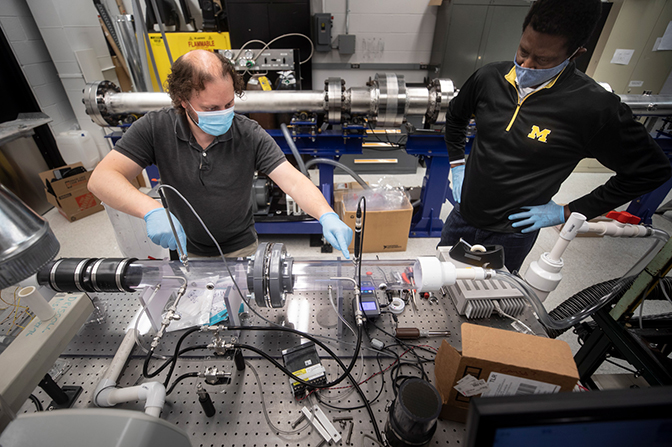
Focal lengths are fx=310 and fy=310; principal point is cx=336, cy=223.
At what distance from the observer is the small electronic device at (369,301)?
3.06ft

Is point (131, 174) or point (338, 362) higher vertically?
point (131, 174)

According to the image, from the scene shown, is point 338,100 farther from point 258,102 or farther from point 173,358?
point 173,358

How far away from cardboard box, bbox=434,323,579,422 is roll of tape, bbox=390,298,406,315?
10.6 inches

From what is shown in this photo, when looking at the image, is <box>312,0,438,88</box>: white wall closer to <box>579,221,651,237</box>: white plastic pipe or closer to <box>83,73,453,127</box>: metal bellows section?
<box>83,73,453,127</box>: metal bellows section

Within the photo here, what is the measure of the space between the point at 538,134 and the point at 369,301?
91 centimetres

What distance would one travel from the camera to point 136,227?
6.61 feet

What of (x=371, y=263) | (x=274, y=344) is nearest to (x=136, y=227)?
(x=274, y=344)

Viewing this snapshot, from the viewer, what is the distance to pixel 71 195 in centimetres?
284

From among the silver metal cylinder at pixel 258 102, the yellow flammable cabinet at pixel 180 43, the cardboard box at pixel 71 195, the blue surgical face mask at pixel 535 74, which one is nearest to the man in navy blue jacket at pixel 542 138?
the blue surgical face mask at pixel 535 74

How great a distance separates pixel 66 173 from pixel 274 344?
10.0 ft

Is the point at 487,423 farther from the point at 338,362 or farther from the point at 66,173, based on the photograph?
the point at 66,173

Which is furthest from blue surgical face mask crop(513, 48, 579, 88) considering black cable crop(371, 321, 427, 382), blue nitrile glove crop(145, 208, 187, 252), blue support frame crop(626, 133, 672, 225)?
blue support frame crop(626, 133, 672, 225)

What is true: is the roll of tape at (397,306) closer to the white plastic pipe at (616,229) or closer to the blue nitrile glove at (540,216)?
the white plastic pipe at (616,229)

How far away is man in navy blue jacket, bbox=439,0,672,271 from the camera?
3.45 feet
